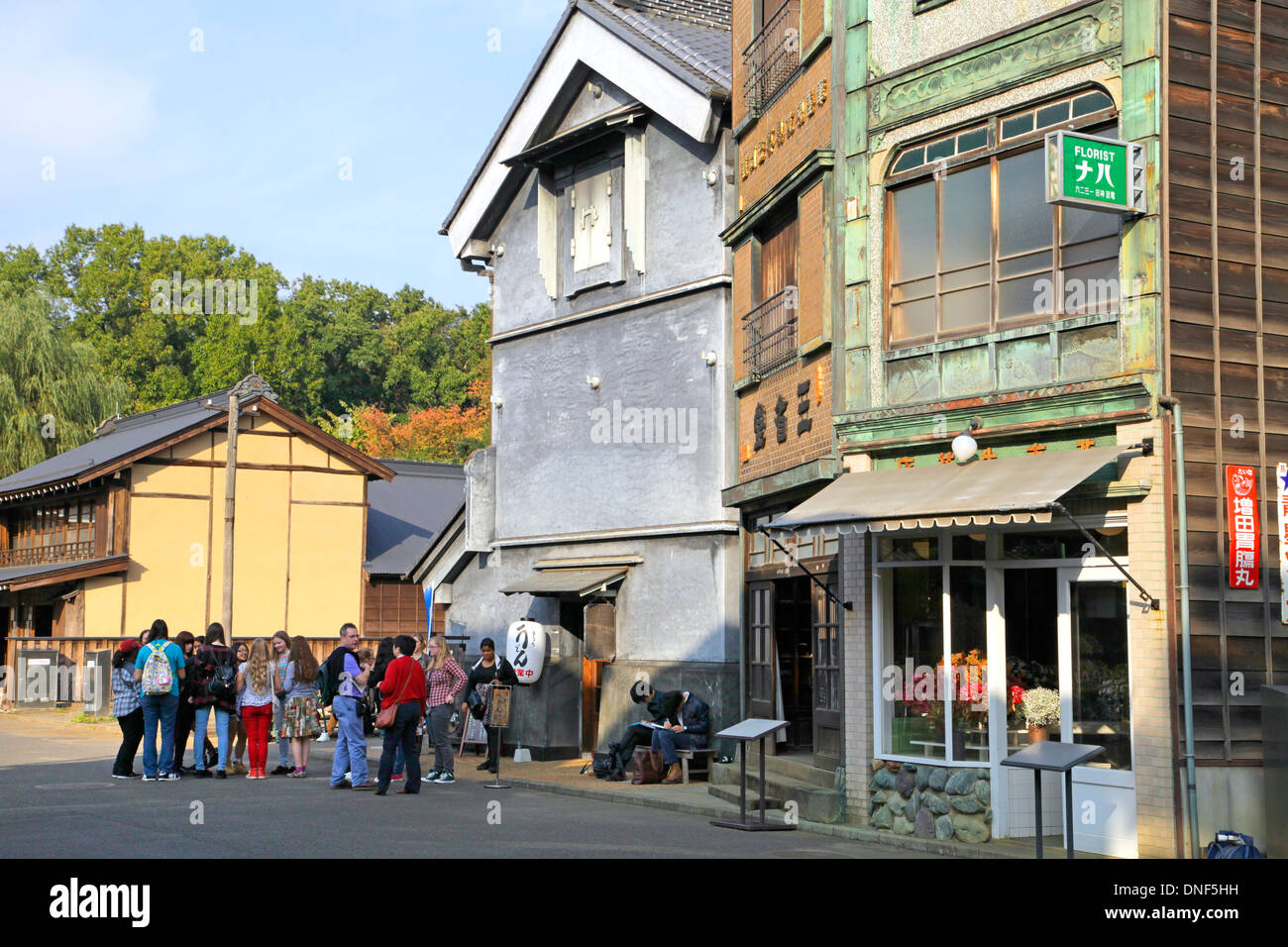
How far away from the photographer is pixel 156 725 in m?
18.0

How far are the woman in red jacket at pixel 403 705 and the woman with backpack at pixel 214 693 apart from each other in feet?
8.95

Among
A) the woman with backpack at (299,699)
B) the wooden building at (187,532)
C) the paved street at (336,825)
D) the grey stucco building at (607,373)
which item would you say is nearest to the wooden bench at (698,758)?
the grey stucco building at (607,373)

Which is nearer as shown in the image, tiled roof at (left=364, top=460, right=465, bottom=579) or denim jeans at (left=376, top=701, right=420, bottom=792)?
denim jeans at (left=376, top=701, right=420, bottom=792)

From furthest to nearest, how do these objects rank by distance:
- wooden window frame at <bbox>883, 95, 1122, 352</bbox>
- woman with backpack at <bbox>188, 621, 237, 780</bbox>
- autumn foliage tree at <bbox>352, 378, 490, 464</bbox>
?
autumn foliage tree at <bbox>352, 378, 490, 464</bbox>
woman with backpack at <bbox>188, 621, 237, 780</bbox>
wooden window frame at <bbox>883, 95, 1122, 352</bbox>

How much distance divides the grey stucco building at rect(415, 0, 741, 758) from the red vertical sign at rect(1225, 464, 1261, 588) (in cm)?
866

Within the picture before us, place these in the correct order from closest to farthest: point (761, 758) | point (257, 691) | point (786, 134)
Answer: point (761, 758), point (786, 134), point (257, 691)

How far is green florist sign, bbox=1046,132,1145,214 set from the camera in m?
12.0

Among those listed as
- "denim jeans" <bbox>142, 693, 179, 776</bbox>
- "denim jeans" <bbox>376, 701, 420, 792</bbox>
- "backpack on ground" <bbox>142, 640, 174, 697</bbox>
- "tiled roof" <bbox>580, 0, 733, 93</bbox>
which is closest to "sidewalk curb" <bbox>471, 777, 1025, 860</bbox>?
"denim jeans" <bbox>376, 701, 420, 792</bbox>

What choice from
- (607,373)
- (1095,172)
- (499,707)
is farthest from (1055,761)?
(607,373)

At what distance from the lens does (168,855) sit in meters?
11.5

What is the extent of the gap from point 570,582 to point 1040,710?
990 cm

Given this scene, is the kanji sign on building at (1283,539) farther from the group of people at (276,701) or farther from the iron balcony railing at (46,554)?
the iron balcony railing at (46,554)

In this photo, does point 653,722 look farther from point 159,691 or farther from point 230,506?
point 230,506

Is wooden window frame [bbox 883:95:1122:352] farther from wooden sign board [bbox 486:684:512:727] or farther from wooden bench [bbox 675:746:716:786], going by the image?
wooden sign board [bbox 486:684:512:727]
